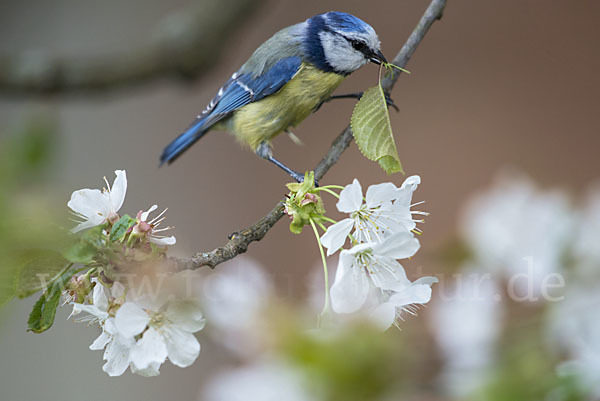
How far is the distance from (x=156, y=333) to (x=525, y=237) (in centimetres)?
38

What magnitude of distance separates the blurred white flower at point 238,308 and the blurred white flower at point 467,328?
0.31ft

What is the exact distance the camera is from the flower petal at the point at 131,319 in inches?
22.5

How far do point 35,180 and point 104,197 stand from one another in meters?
0.34

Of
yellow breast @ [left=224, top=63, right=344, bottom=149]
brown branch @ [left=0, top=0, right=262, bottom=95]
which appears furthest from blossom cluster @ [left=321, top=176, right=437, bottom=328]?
brown branch @ [left=0, top=0, right=262, bottom=95]

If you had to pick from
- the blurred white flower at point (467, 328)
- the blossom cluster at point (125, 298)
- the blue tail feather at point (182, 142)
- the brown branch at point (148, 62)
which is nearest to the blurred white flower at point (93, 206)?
the blossom cluster at point (125, 298)

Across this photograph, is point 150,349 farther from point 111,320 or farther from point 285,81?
point 285,81

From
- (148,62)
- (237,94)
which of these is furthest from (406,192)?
(148,62)

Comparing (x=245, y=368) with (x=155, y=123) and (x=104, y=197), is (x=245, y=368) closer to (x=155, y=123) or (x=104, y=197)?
(x=104, y=197)

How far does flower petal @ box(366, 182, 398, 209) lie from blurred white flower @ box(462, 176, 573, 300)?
0.17m

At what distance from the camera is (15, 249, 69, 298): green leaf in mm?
454

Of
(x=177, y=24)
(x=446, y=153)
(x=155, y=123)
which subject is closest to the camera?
(x=177, y=24)

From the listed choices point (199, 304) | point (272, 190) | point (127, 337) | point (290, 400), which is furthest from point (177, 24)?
point (290, 400)

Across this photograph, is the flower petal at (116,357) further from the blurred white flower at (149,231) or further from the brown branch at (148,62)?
the brown branch at (148,62)

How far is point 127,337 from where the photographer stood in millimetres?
583
